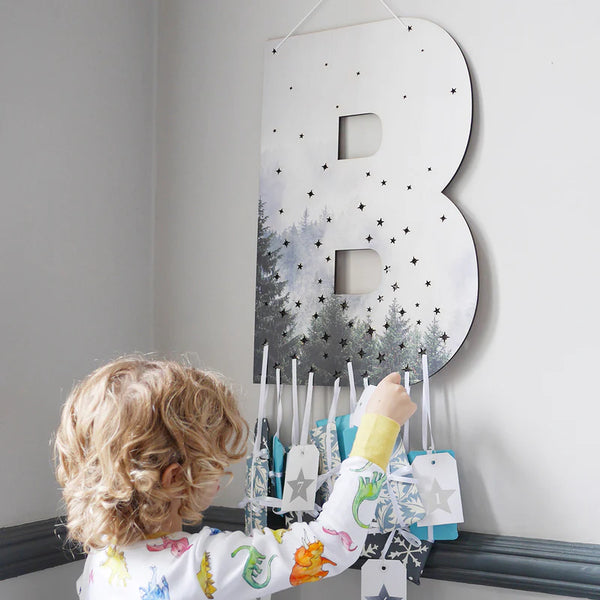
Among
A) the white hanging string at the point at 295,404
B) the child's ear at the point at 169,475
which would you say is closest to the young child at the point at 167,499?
the child's ear at the point at 169,475

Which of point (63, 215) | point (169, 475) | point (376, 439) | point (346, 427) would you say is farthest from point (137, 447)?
point (63, 215)

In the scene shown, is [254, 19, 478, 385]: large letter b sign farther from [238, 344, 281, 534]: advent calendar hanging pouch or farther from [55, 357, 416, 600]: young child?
[55, 357, 416, 600]: young child

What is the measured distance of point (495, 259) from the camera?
122 cm

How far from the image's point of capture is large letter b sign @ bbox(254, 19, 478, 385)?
1246mm

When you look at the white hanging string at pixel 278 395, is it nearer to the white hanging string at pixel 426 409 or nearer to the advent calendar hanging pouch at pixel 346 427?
the advent calendar hanging pouch at pixel 346 427

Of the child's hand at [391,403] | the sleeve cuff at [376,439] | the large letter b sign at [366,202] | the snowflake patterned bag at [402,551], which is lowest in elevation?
the snowflake patterned bag at [402,551]

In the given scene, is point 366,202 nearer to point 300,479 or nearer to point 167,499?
point 300,479

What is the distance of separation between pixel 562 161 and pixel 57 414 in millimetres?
922

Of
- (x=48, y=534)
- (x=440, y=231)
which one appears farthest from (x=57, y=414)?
(x=440, y=231)

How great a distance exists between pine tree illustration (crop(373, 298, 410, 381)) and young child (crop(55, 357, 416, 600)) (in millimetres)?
287

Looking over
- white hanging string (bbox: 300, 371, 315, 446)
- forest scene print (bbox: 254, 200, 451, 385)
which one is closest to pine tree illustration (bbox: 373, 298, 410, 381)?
forest scene print (bbox: 254, 200, 451, 385)

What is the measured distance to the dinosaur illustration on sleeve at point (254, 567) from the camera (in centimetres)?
94

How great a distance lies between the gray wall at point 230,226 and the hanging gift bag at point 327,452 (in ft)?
0.20

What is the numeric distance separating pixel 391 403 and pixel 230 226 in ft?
1.78
